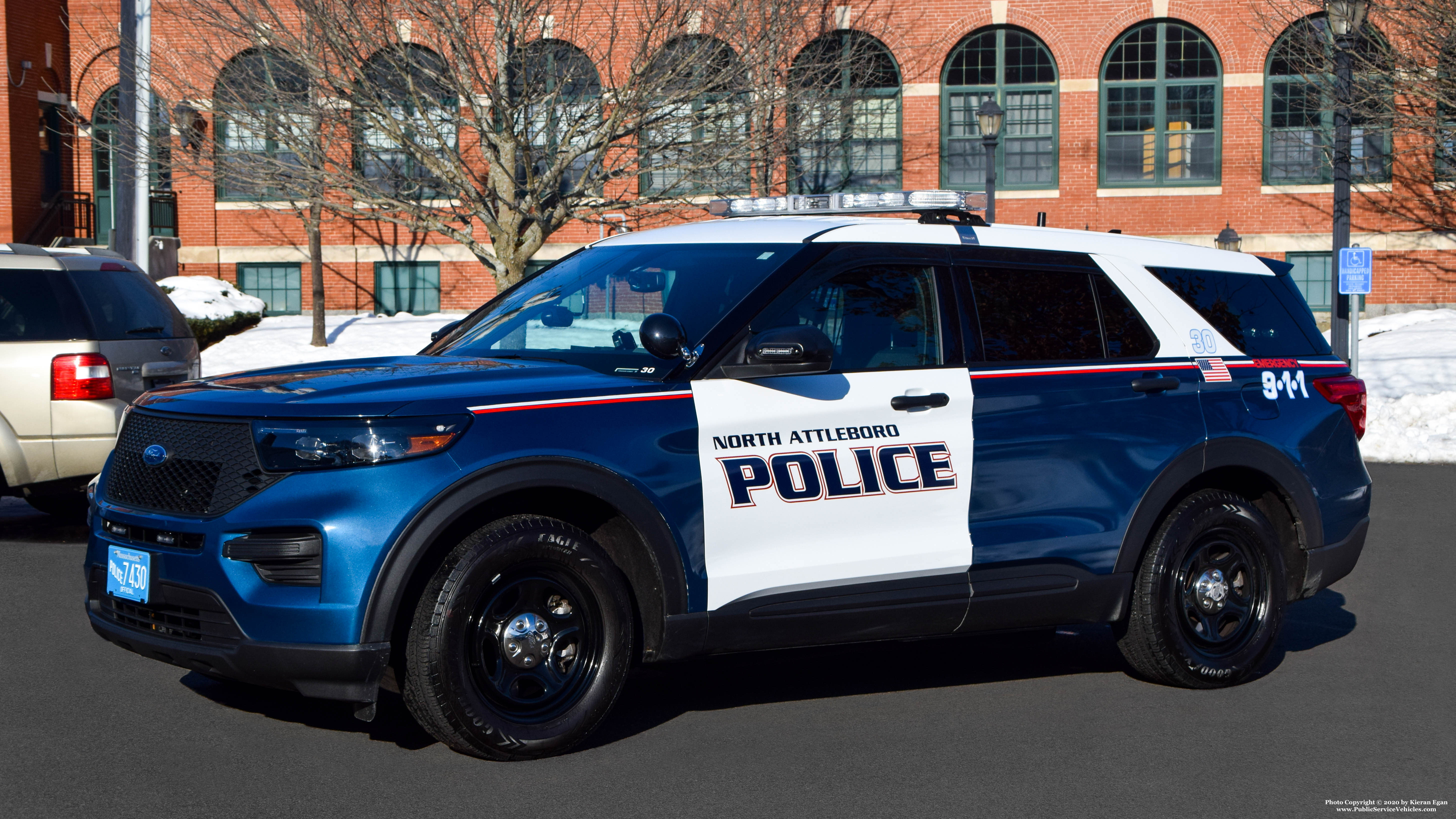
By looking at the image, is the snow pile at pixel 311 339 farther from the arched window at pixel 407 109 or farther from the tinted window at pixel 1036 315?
the tinted window at pixel 1036 315

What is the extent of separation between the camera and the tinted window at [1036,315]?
568 centimetres

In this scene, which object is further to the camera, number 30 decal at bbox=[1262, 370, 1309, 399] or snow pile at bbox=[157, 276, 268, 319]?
snow pile at bbox=[157, 276, 268, 319]

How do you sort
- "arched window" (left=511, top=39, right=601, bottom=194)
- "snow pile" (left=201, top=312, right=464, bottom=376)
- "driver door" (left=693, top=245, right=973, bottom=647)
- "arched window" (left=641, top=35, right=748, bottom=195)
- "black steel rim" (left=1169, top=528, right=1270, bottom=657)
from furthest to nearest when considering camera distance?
1. "snow pile" (left=201, top=312, right=464, bottom=376)
2. "arched window" (left=641, top=35, right=748, bottom=195)
3. "arched window" (left=511, top=39, right=601, bottom=194)
4. "black steel rim" (left=1169, top=528, right=1270, bottom=657)
5. "driver door" (left=693, top=245, right=973, bottom=647)

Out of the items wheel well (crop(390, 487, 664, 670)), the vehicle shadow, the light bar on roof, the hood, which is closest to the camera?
the hood

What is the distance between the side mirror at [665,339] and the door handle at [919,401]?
766 millimetres

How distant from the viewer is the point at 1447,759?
5074mm

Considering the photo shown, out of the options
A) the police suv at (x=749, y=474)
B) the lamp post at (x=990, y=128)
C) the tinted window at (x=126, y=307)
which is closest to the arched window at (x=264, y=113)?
the lamp post at (x=990, y=128)

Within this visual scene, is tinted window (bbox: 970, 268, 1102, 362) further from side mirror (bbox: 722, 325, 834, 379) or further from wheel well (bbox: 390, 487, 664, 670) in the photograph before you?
wheel well (bbox: 390, 487, 664, 670)

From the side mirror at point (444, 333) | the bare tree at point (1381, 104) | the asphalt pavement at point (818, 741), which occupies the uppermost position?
the bare tree at point (1381, 104)

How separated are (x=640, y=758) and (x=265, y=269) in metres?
31.7

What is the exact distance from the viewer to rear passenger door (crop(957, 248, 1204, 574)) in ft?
18.2

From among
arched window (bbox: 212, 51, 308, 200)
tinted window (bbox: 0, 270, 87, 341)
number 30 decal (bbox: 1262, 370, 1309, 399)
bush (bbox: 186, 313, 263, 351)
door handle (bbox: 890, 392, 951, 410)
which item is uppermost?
arched window (bbox: 212, 51, 308, 200)

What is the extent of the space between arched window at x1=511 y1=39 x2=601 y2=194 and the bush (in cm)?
931

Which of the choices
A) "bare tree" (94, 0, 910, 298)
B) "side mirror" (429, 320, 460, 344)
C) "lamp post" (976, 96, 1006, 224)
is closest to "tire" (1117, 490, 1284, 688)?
"side mirror" (429, 320, 460, 344)
